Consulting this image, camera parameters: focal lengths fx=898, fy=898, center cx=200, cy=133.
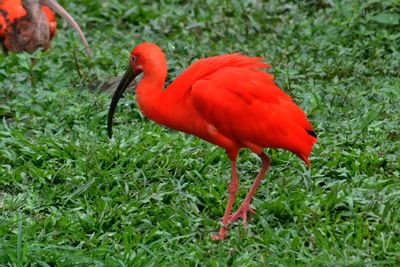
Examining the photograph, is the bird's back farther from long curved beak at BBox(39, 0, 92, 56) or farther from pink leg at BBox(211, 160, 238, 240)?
long curved beak at BBox(39, 0, 92, 56)

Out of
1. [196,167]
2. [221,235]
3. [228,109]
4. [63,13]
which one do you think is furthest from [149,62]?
[63,13]

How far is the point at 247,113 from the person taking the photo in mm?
5543

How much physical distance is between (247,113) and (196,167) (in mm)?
1071

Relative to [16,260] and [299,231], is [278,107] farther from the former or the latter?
[16,260]

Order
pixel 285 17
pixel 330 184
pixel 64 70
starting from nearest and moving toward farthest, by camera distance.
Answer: pixel 330 184
pixel 64 70
pixel 285 17

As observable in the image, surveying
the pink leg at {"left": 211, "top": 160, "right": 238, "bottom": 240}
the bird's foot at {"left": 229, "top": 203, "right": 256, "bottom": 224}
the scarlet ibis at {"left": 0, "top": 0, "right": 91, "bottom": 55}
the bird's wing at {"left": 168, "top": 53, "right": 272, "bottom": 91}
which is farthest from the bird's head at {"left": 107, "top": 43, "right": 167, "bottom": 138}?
the scarlet ibis at {"left": 0, "top": 0, "right": 91, "bottom": 55}

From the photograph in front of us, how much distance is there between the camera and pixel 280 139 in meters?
5.53

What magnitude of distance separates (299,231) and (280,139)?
0.59 metres

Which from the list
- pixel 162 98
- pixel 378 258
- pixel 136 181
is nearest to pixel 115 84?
pixel 136 181

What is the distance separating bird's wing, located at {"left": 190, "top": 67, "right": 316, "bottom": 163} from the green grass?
49 centimetres

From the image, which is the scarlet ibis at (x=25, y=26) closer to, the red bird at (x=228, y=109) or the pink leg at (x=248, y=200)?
the red bird at (x=228, y=109)

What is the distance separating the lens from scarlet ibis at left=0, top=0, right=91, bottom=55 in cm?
932

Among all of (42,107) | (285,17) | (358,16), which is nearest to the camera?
(42,107)

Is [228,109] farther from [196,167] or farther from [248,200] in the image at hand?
[196,167]
